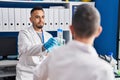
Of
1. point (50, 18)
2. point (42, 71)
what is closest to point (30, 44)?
point (50, 18)

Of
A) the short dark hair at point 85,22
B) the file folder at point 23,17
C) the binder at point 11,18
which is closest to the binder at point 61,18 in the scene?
the file folder at point 23,17

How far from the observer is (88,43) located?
113 cm

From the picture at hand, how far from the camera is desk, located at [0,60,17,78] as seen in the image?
125 inches

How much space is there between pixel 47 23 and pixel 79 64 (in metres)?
2.33

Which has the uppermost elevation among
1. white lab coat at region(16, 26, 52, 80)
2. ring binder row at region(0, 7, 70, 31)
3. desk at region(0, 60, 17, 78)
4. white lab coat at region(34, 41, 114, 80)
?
ring binder row at region(0, 7, 70, 31)

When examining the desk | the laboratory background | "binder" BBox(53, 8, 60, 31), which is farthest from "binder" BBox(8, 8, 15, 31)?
"binder" BBox(53, 8, 60, 31)

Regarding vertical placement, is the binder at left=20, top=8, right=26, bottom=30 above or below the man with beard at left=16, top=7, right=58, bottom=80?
above

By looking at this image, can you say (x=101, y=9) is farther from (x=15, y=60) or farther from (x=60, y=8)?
(x=15, y=60)

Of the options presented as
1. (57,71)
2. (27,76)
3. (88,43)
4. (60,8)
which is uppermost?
(60,8)

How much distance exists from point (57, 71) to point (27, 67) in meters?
1.59

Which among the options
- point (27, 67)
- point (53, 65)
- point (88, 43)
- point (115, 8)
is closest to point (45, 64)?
point (53, 65)

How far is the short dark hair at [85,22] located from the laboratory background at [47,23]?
2.19 m

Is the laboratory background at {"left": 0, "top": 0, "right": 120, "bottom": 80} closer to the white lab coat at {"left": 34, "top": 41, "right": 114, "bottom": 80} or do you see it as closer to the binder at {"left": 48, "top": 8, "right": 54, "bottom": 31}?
the binder at {"left": 48, "top": 8, "right": 54, "bottom": 31}

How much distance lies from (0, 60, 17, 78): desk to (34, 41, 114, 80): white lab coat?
84.1 inches
